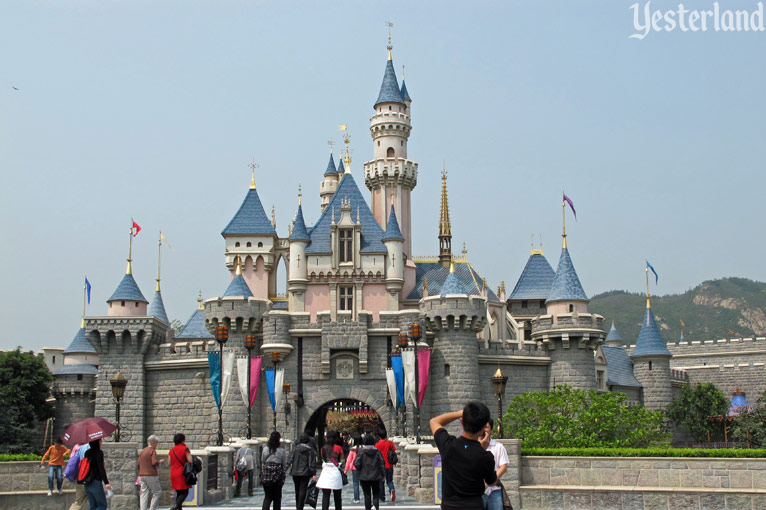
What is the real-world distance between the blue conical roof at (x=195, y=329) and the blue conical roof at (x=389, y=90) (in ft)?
46.4

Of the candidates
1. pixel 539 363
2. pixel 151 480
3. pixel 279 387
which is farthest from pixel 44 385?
pixel 151 480

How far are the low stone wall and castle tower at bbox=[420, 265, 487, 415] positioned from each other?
18280 millimetres

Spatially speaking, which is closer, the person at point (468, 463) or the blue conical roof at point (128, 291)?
the person at point (468, 463)

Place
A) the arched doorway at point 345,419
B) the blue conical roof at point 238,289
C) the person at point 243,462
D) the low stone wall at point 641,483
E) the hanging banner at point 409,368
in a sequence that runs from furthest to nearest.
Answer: the arched doorway at point 345,419 < the blue conical roof at point 238,289 < the hanging banner at point 409,368 < the person at point 243,462 < the low stone wall at point 641,483

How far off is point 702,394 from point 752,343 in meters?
9.87

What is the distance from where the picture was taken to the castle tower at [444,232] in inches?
2003

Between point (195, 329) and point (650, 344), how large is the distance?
22514 mm

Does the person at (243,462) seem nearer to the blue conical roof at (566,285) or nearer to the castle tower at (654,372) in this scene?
the blue conical roof at (566,285)

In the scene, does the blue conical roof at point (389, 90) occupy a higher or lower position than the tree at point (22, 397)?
higher

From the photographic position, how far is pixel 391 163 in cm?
4997

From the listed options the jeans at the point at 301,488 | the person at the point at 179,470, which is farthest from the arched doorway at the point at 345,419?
the person at the point at 179,470

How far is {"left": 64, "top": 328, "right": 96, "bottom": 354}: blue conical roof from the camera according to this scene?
51.8 meters

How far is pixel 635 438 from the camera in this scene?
33531mm

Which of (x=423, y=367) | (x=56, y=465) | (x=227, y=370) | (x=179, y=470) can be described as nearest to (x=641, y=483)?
(x=179, y=470)
